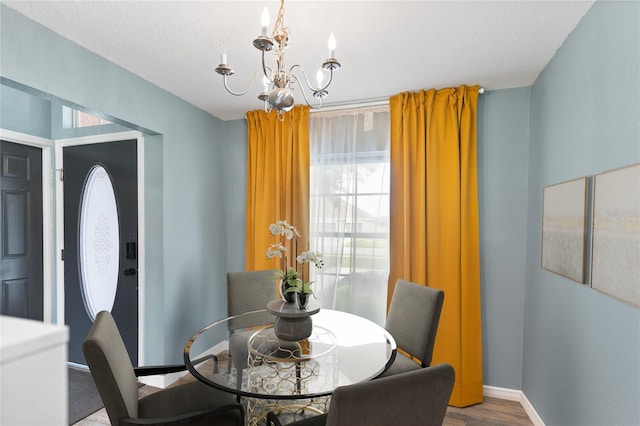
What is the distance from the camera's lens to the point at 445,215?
8.39 ft

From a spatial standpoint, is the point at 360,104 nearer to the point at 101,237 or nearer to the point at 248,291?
the point at 248,291

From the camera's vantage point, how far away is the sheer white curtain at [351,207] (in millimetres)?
2830

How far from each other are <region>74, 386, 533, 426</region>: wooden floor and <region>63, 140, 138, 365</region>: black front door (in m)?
0.58

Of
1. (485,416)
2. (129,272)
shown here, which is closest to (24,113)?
(129,272)

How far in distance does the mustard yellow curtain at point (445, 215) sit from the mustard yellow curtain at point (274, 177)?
85cm

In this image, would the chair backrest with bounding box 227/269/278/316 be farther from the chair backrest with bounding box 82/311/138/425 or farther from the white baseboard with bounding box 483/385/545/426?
the white baseboard with bounding box 483/385/545/426

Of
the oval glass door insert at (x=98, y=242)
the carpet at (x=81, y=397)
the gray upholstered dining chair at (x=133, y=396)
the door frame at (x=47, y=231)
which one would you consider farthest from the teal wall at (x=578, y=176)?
the door frame at (x=47, y=231)

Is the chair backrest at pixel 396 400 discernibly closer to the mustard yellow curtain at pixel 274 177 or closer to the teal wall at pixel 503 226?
the teal wall at pixel 503 226

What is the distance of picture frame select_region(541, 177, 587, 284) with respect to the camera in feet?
5.40

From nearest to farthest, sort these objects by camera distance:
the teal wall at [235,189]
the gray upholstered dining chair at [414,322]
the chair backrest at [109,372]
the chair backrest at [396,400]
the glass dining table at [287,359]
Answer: the chair backrest at [396,400]
the chair backrest at [109,372]
the glass dining table at [287,359]
the gray upholstered dining chair at [414,322]
the teal wall at [235,189]

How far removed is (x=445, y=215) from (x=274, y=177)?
160 cm

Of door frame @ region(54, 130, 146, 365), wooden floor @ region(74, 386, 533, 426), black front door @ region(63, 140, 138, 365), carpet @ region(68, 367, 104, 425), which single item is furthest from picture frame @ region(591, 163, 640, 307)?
carpet @ region(68, 367, 104, 425)

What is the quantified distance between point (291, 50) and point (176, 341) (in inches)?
100.0

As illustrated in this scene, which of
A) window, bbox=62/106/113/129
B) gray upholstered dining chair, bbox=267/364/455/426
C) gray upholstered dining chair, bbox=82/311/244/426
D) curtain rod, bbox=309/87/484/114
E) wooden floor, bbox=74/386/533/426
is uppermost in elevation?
curtain rod, bbox=309/87/484/114
